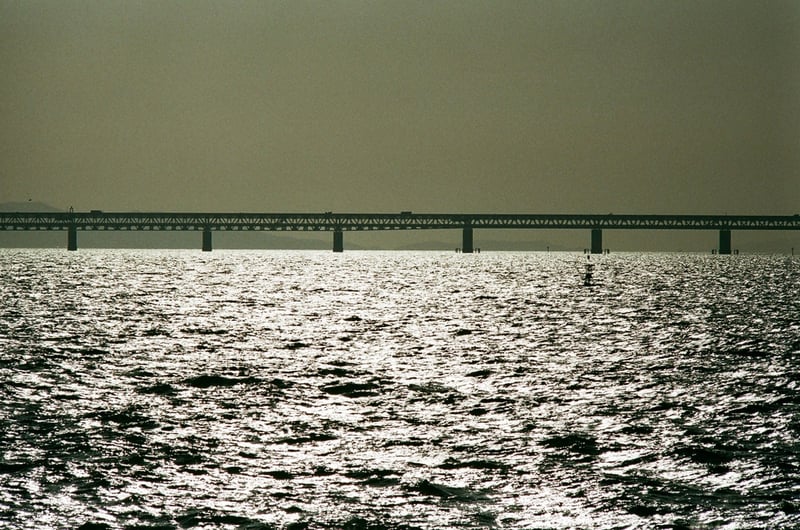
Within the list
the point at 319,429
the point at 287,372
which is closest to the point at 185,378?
the point at 287,372

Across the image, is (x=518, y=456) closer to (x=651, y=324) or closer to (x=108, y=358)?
(x=108, y=358)

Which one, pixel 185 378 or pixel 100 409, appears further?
pixel 185 378

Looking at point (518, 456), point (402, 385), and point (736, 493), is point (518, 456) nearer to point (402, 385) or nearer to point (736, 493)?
point (736, 493)

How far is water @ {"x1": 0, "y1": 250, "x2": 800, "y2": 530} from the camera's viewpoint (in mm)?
16125

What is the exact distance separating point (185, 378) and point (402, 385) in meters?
7.30

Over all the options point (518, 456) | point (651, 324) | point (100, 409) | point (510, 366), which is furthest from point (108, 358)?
point (651, 324)

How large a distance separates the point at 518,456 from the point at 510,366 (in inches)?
643

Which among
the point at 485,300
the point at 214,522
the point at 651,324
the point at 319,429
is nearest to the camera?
the point at 214,522

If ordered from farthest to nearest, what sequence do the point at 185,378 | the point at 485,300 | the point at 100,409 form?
the point at 485,300 < the point at 185,378 < the point at 100,409

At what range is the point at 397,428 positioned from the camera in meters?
23.4

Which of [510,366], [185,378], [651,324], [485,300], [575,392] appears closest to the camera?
[575,392]

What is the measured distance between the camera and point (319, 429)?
75.9ft

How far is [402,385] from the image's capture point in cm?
3102

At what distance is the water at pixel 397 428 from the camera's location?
16.1m
